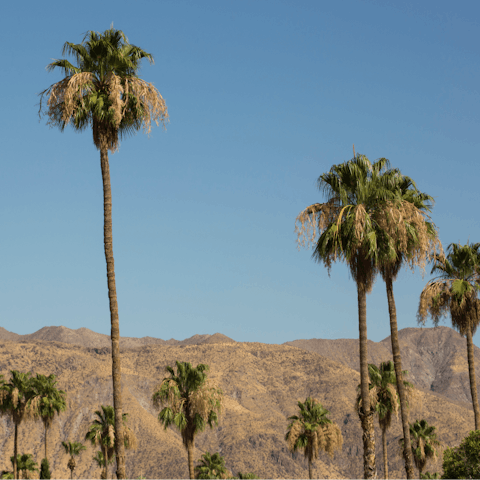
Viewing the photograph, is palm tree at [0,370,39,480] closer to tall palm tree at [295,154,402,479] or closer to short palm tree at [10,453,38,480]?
short palm tree at [10,453,38,480]

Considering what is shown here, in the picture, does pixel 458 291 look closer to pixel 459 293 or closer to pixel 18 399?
pixel 459 293

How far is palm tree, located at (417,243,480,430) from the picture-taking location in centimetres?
3250

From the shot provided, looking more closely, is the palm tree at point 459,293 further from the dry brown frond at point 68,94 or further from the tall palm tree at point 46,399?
the tall palm tree at point 46,399

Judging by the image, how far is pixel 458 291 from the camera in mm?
32406

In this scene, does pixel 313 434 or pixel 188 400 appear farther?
pixel 313 434

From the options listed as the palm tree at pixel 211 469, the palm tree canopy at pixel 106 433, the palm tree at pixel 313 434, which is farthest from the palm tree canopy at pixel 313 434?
the palm tree canopy at pixel 106 433

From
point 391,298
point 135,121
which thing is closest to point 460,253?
point 391,298

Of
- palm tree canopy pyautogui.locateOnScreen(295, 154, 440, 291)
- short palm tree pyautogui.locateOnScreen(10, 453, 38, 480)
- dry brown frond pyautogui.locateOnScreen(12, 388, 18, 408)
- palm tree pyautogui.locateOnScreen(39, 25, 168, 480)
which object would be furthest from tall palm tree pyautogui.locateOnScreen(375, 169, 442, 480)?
short palm tree pyautogui.locateOnScreen(10, 453, 38, 480)

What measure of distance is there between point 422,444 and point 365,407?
37.6 meters

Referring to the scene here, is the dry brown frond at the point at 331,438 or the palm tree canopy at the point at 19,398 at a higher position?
the palm tree canopy at the point at 19,398

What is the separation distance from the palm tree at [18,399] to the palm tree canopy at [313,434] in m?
23.2

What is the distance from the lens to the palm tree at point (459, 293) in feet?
107

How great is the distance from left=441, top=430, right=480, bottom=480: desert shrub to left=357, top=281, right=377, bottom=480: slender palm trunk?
11.5ft

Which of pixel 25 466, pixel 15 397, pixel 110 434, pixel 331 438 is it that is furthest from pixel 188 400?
pixel 25 466
